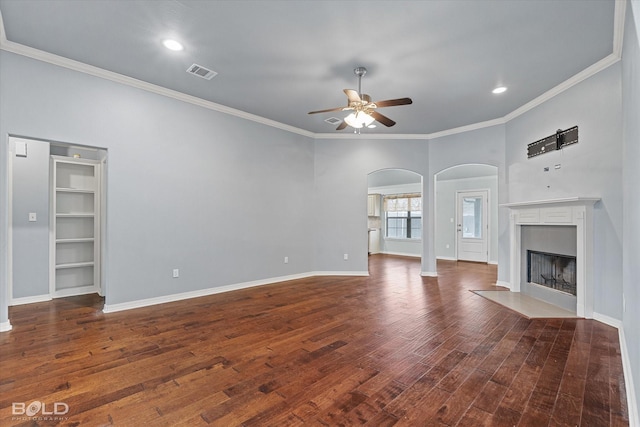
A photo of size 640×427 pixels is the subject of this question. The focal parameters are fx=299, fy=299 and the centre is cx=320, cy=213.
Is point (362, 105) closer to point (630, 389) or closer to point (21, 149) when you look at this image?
point (630, 389)

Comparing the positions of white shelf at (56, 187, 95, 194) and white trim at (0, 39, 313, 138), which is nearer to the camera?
white trim at (0, 39, 313, 138)

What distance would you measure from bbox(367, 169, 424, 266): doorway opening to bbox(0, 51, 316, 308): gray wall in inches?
190

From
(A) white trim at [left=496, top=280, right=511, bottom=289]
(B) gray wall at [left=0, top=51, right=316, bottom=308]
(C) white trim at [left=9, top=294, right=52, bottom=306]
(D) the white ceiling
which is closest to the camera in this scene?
(D) the white ceiling

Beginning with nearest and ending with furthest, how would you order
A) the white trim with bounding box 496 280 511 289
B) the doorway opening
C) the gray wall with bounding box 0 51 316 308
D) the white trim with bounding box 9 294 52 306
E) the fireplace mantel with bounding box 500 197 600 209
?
the gray wall with bounding box 0 51 316 308, the fireplace mantel with bounding box 500 197 600 209, the white trim with bounding box 9 294 52 306, the white trim with bounding box 496 280 511 289, the doorway opening

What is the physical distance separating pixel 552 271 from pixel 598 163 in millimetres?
1688

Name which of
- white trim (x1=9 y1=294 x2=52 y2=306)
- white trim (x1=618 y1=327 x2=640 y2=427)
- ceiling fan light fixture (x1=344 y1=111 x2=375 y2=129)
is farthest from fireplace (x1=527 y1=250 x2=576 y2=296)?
white trim (x1=9 y1=294 x2=52 y2=306)

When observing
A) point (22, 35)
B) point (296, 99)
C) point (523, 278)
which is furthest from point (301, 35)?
point (523, 278)

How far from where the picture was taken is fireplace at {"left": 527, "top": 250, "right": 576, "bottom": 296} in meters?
4.12

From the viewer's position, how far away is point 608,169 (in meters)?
3.48

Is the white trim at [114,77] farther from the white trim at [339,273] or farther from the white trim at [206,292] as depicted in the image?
the white trim at [339,273]

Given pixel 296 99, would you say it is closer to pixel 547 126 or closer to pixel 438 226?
pixel 547 126

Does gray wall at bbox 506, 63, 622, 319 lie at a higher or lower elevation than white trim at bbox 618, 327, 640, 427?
higher

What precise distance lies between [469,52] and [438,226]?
729cm

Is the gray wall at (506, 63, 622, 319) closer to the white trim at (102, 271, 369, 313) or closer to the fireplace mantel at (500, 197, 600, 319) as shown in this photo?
the fireplace mantel at (500, 197, 600, 319)
